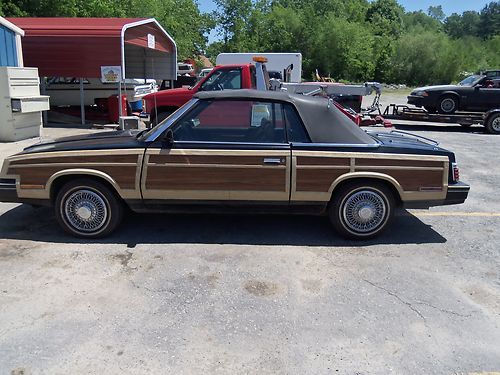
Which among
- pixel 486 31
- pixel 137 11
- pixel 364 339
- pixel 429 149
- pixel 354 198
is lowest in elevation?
pixel 364 339

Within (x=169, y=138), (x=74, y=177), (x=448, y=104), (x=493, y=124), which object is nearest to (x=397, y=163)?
(x=169, y=138)

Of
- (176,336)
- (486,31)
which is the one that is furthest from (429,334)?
(486,31)

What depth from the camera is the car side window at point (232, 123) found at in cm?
486

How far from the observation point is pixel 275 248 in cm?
484

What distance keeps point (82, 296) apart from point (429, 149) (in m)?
3.66

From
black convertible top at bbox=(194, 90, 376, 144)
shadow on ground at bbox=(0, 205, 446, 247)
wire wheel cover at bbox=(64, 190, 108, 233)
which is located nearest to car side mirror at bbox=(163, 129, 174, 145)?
black convertible top at bbox=(194, 90, 376, 144)

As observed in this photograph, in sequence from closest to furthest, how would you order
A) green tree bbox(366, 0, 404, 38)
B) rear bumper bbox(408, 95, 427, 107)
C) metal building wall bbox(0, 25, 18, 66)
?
1. metal building wall bbox(0, 25, 18, 66)
2. rear bumper bbox(408, 95, 427, 107)
3. green tree bbox(366, 0, 404, 38)

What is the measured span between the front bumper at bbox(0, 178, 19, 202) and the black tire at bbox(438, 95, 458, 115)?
1445cm

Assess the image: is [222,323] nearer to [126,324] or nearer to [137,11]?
[126,324]

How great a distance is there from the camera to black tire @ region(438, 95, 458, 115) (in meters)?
15.9

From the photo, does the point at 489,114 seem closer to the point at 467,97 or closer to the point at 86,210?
the point at 467,97

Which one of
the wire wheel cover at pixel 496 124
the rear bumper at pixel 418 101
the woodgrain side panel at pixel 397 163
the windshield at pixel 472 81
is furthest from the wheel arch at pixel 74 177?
the windshield at pixel 472 81

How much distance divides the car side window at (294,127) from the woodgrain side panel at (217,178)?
0.36 m

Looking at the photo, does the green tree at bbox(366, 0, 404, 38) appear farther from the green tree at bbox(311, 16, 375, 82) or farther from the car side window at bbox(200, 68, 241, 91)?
the car side window at bbox(200, 68, 241, 91)
